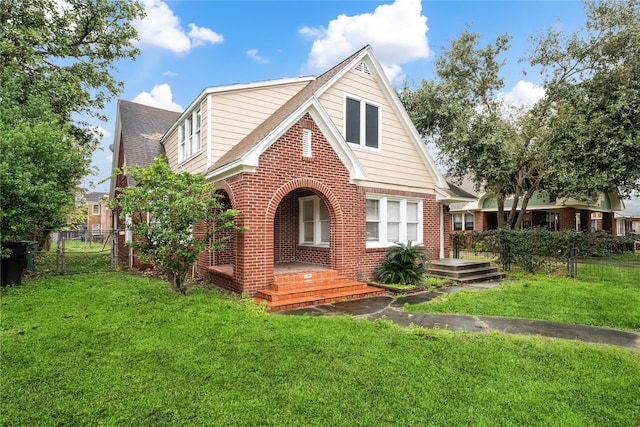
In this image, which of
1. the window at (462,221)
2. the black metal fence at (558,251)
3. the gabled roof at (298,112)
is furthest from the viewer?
the window at (462,221)

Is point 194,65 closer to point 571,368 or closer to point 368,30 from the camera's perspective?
point 368,30

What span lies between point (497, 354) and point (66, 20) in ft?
67.2

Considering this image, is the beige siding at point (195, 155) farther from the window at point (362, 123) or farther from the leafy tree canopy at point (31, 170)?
the window at point (362, 123)

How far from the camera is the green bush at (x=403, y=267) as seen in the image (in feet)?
32.0

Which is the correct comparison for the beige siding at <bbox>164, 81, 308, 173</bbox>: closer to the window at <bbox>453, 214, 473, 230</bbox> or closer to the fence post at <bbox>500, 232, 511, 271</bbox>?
the fence post at <bbox>500, 232, 511, 271</bbox>

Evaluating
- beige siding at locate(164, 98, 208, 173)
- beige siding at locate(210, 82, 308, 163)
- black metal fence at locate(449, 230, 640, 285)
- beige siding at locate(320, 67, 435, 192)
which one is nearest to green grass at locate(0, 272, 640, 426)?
beige siding at locate(164, 98, 208, 173)

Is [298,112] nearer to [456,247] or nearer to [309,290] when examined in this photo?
[309,290]

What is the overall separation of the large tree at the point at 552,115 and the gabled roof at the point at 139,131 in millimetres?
12206

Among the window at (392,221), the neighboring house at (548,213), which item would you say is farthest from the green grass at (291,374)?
the neighboring house at (548,213)

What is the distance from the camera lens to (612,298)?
8172mm

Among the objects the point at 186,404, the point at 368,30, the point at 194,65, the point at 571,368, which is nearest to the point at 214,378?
the point at 186,404

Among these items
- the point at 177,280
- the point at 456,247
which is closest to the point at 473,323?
the point at 177,280

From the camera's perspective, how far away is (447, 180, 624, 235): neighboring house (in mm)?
22875

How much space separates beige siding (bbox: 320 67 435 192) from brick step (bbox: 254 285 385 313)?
3444 mm
